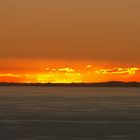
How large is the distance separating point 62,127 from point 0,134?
6453mm

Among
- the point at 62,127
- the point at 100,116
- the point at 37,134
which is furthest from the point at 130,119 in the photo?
the point at 37,134

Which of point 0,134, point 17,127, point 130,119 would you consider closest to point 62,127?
point 17,127

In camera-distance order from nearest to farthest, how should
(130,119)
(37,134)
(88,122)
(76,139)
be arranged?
1. (76,139)
2. (37,134)
3. (88,122)
4. (130,119)

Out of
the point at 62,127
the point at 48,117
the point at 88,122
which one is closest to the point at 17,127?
the point at 62,127

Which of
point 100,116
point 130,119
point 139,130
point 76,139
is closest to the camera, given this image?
point 76,139

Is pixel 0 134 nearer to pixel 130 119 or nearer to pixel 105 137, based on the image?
pixel 105 137

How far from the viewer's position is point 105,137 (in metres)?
43.1

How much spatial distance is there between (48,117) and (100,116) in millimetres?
5254

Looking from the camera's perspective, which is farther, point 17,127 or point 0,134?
point 17,127

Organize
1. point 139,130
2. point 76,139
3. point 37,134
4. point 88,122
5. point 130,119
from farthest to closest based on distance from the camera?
point 130,119, point 88,122, point 139,130, point 37,134, point 76,139

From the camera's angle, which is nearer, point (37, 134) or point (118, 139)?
point (118, 139)

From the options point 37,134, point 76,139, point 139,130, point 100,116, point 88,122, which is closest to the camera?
point 76,139

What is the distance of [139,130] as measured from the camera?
47969 millimetres

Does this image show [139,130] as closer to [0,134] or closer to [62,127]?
[62,127]
